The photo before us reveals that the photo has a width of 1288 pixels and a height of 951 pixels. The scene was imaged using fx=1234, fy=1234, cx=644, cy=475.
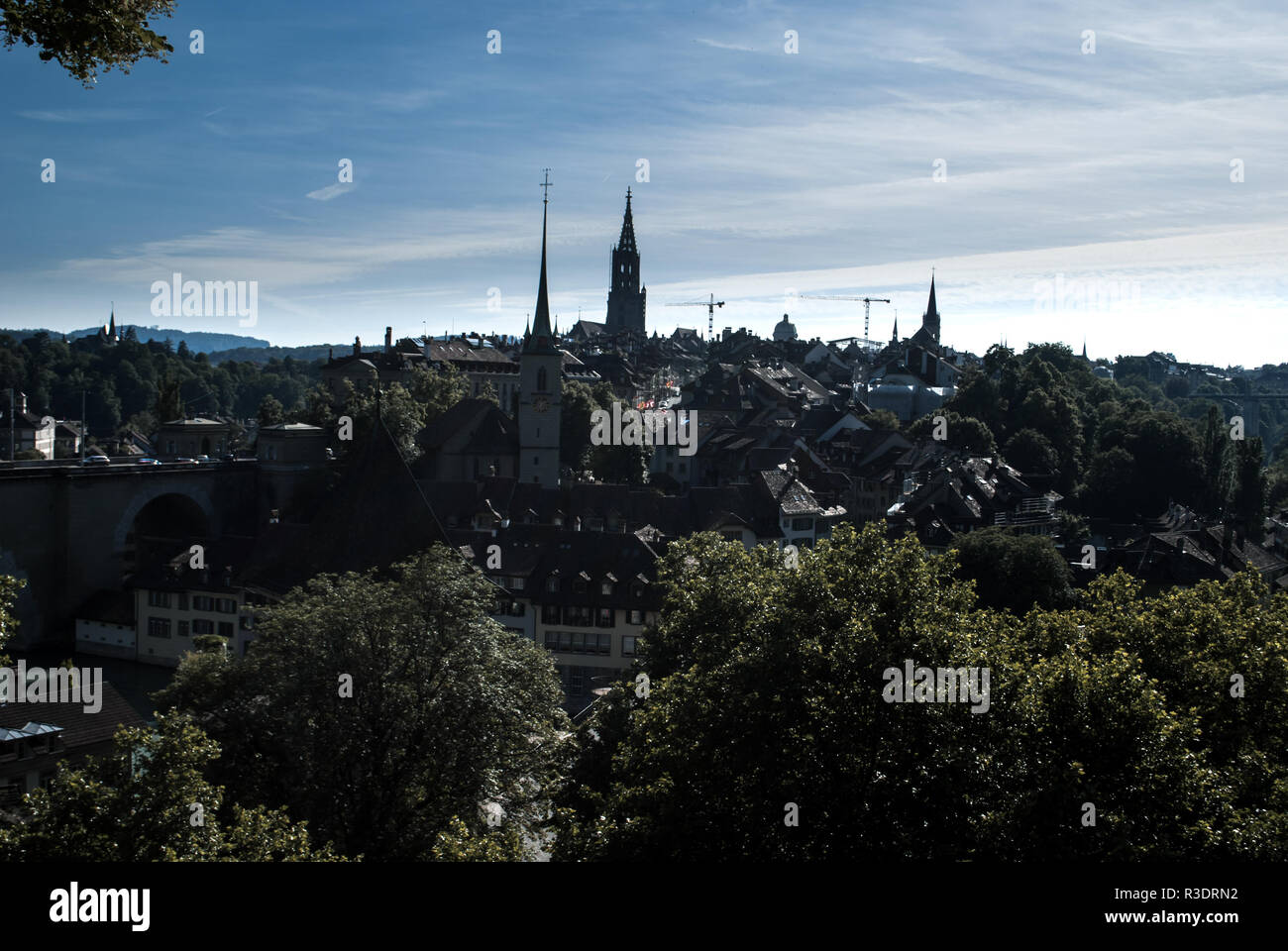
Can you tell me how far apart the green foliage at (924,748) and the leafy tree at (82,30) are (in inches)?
466

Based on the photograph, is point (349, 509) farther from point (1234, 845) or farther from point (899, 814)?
point (1234, 845)

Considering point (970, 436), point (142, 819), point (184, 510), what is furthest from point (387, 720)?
point (970, 436)

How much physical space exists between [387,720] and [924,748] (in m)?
11.3

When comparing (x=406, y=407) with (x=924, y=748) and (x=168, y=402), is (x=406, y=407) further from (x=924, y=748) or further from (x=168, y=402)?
(x=924, y=748)

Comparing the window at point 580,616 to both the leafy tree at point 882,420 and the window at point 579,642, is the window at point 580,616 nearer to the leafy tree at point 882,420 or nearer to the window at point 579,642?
the window at point 579,642

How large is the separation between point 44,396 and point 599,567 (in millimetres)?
131607

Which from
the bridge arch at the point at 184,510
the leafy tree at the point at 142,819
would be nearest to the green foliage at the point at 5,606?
the leafy tree at the point at 142,819

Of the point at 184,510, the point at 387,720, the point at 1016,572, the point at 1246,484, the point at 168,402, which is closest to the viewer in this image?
the point at 387,720

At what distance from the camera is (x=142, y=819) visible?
15.7 metres

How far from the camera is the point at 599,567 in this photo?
168 ft

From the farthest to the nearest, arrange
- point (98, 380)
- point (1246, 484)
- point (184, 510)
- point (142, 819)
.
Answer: point (98, 380)
point (1246, 484)
point (184, 510)
point (142, 819)

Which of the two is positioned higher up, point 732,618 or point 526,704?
point 732,618

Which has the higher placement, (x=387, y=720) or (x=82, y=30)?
(x=82, y=30)
